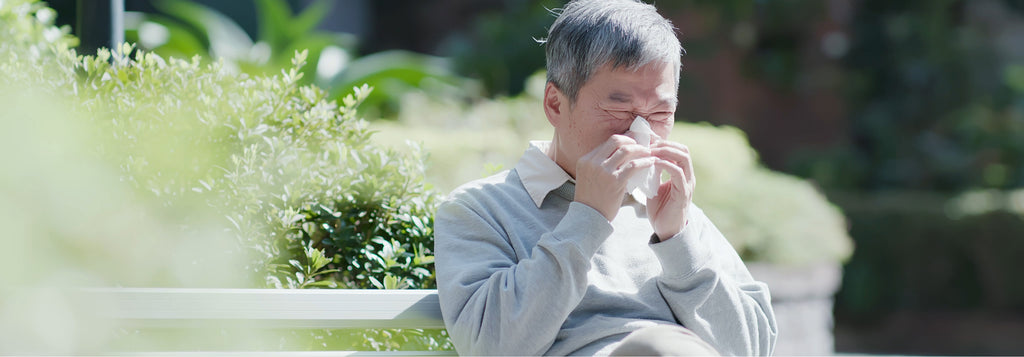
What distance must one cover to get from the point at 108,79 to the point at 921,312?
31.8 ft

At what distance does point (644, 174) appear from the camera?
193cm

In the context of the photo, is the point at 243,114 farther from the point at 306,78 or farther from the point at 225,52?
the point at 225,52

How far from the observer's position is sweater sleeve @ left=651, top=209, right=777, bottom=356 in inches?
77.2

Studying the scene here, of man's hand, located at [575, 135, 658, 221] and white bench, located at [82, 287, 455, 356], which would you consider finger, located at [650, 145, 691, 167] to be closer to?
man's hand, located at [575, 135, 658, 221]

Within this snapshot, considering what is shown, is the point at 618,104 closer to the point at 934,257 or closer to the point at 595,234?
the point at 595,234

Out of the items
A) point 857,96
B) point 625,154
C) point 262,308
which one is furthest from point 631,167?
point 857,96

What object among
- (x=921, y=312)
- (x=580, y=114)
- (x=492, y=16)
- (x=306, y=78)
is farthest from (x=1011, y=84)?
(x=580, y=114)

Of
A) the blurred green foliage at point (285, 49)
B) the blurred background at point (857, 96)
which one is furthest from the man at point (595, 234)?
the blurred green foliage at point (285, 49)

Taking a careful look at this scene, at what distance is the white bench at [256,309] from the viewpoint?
176 centimetres

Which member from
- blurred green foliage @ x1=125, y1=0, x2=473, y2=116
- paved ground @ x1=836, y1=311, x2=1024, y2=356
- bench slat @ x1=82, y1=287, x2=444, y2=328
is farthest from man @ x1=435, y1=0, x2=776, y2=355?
paved ground @ x1=836, y1=311, x2=1024, y2=356

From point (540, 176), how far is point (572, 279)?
0.37 metres

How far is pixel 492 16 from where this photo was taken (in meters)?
11.8

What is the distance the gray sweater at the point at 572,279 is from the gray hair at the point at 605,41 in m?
0.26

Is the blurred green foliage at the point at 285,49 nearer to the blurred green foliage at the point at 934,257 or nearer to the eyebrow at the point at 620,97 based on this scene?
the blurred green foliage at the point at 934,257
